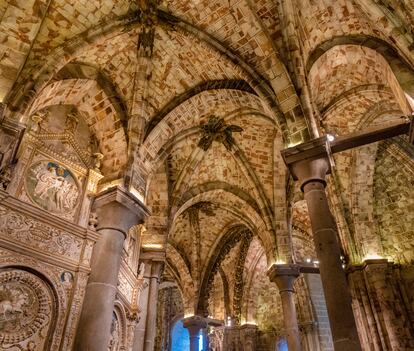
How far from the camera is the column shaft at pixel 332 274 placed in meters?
4.48

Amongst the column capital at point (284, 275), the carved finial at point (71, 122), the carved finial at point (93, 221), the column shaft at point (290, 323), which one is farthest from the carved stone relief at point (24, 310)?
the column capital at point (284, 275)

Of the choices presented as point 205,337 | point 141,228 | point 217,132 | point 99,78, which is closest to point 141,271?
point 141,228

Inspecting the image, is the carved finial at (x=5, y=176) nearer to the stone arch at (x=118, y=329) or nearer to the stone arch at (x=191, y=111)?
the stone arch at (x=191, y=111)

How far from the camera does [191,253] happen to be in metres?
14.1

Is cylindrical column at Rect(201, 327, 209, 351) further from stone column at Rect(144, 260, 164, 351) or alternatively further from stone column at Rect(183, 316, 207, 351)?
stone column at Rect(144, 260, 164, 351)

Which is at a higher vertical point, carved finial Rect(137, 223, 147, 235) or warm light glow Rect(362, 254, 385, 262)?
carved finial Rect(137, 223, 147, 235)

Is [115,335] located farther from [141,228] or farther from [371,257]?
[371,257]

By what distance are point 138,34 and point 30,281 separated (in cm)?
526

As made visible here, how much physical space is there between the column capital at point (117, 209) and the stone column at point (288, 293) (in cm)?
471

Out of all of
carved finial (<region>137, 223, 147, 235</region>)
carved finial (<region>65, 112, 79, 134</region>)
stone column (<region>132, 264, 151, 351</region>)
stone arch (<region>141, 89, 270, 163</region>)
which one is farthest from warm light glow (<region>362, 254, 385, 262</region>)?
carved finial (<region>65, 112, 79, 134</region>)

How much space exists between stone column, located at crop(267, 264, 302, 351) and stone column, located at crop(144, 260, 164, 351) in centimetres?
313

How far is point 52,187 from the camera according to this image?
21.7ft

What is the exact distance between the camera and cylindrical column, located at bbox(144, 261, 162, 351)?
28.3 feet

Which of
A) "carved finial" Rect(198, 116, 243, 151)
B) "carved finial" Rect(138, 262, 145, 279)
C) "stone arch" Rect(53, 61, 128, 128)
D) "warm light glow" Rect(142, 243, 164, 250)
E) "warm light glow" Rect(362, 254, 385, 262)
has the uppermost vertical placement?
"carved finial" Rect(198, 116, 243, 151)
